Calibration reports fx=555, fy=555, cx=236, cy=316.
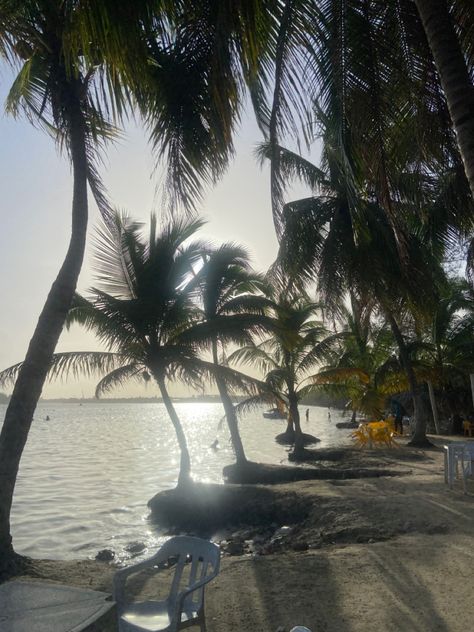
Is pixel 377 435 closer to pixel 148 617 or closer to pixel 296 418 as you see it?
pixel 296 418

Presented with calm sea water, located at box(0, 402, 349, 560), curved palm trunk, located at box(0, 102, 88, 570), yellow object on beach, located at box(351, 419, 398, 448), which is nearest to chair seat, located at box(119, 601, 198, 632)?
curved palm trunk, located at box(0, 102, 88, 570)

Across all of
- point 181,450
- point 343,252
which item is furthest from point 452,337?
point 181,450

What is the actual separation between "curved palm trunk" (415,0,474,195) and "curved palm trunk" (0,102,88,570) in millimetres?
4635

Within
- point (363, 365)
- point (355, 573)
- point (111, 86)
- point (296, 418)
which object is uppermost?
point (111, 86)

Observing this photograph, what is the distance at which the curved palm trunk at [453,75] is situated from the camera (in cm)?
410

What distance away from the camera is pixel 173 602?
371 cm

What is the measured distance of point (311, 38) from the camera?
230 inches

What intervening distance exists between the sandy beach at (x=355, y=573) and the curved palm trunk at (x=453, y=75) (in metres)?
3.39

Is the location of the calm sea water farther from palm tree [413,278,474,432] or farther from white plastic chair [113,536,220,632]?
palm tree [413,278,474,432]

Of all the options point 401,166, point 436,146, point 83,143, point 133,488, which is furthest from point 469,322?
point 83,143

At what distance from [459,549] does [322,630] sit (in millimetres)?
2407

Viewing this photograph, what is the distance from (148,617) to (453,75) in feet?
14.7

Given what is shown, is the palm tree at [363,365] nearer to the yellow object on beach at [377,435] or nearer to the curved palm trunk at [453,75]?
the yellow object on beach at [377,435]

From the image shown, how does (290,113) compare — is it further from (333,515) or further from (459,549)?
(333,515)
